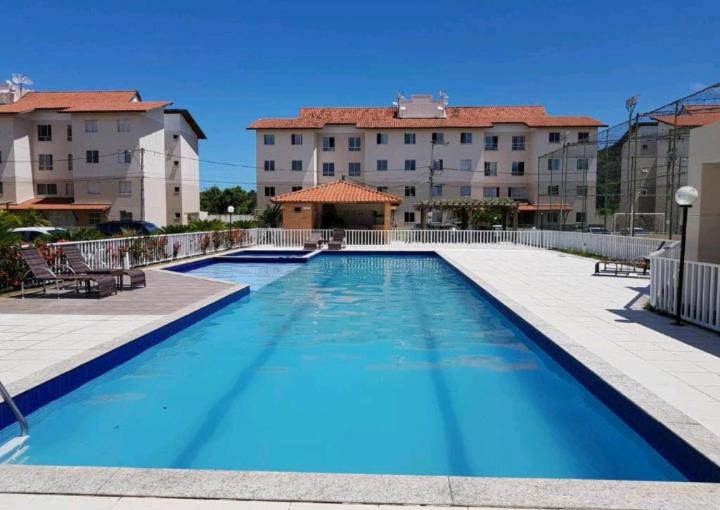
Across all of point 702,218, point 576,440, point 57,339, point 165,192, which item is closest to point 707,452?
point 576,440

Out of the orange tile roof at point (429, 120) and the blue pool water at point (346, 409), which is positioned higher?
the orange tile roof at point (429, 120)

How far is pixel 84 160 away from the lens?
41500mm

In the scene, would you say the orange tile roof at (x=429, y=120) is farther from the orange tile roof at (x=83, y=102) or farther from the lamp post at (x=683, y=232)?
the lamp post at (x=683, y=232)

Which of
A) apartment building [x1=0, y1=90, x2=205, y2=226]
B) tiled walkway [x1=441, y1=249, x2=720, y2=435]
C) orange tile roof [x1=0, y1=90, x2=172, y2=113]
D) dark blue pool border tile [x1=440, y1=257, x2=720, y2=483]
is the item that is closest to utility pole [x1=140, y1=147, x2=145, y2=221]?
apartment building [x1=0, y1=90, x2=205, y2=226]

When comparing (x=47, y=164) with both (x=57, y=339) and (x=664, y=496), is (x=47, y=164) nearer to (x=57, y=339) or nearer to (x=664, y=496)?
(x=57, y=339)

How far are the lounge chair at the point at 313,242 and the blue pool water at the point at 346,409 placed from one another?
15.6 meters

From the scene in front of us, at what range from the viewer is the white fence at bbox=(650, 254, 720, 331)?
6.85 metres

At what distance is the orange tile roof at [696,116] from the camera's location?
47.5 ft

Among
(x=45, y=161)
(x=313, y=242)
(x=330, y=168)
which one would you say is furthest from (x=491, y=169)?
(x=45, y=161)

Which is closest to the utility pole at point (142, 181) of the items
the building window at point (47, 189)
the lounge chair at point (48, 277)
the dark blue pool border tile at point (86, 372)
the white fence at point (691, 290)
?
the building window at point (47, 189)

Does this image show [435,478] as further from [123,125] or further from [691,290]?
[123,125]

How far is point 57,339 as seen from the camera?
6445mm

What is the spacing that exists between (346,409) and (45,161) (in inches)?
1804

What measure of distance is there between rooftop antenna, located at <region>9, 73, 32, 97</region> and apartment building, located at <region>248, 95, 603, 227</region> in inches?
809
